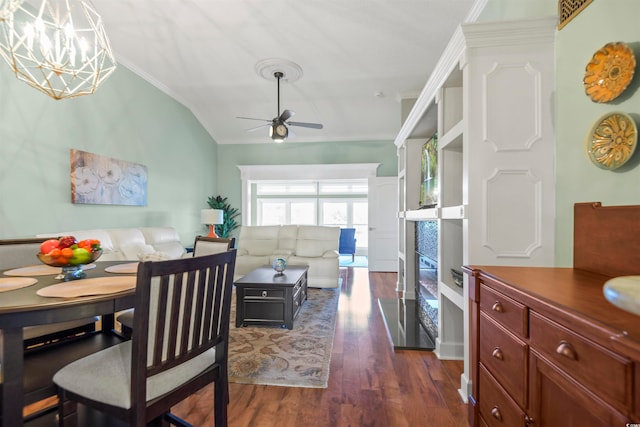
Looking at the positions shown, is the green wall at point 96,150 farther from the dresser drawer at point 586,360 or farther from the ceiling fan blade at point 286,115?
the dresser drawer at point 586,360

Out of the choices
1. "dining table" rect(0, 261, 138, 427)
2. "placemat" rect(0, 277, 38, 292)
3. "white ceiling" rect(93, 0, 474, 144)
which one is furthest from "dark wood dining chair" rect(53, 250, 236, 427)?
"white ceiling" rect(93, 0, 474, 144)

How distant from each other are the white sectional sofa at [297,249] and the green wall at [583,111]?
3.09 metres

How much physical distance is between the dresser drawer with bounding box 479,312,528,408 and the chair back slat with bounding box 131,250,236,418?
118cm

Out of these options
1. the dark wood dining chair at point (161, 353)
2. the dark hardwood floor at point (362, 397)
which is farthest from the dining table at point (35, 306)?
the dark hardwood floor at point (362, 397)

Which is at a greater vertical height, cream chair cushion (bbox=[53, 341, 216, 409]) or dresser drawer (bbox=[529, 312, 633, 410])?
dresser drawer (bbox=[529, 312, 633, 410])

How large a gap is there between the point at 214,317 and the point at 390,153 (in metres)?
5.80

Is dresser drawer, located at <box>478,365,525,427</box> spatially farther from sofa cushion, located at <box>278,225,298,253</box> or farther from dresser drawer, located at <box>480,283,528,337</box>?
sofa cushion, located at <box>278,225,298,253</box>

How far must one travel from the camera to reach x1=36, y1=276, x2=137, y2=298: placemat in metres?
1.12

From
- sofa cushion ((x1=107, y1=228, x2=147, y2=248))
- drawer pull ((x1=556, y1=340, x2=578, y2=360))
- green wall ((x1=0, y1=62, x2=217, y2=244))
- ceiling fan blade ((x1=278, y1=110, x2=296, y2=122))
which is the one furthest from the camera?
ceiling fan blade ((x1=278, y1=110, x2=296, y2=122))

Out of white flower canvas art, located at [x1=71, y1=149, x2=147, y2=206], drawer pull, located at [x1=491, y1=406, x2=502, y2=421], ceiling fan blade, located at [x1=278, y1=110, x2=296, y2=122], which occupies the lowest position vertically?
drawer pull, located at [x1=491, y1=406, x2=502, y2=421]

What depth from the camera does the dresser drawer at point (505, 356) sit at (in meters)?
0.98

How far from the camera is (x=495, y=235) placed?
1727mm

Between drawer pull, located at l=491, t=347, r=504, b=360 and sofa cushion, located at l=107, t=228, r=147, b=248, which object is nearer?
drawer pull, located at l=491, t=347, r=504, b=360

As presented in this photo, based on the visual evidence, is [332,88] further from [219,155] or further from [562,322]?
[562,322]
